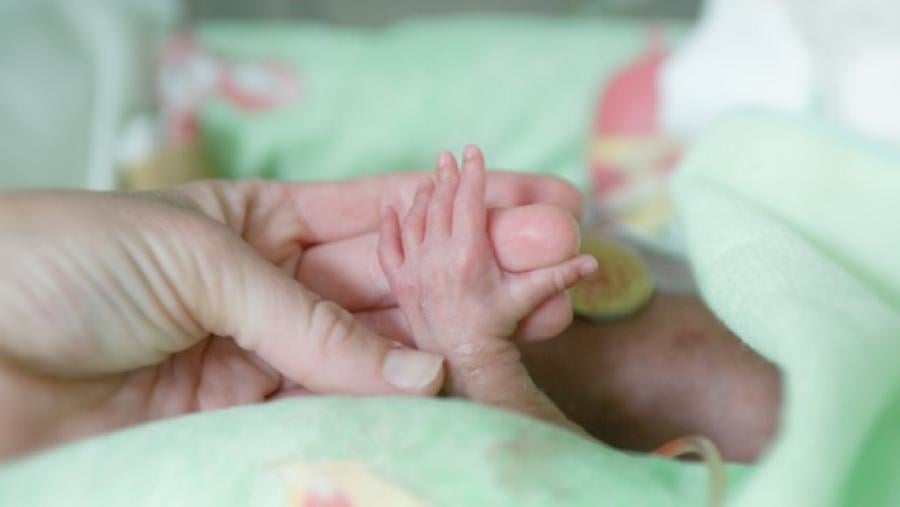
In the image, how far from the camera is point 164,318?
15.2 inches

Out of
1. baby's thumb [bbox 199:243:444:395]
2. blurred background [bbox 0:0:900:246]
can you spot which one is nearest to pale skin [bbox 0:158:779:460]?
baby's thumb [bbox 199:243:444:395]

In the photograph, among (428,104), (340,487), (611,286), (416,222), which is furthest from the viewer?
(428,104)

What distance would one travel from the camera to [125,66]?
92 centimetres

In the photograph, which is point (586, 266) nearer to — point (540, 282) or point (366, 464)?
point (540, 282)

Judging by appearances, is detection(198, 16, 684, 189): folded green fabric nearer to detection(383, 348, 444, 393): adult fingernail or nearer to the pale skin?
the pale skin

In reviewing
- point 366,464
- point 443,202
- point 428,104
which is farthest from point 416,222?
point 428,104

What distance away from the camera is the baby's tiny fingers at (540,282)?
425 millimetres

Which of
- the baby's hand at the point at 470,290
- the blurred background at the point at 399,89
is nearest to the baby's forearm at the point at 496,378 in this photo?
the baby's hand at the point at 470,290

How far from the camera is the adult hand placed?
1.15 feet

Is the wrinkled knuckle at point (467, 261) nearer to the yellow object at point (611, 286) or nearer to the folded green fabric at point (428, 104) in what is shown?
the yellow object at point (611, 286)

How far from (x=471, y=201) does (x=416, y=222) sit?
0.03 m

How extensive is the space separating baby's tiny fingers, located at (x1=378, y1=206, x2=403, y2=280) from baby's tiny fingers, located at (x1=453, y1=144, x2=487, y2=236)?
0.11 feet

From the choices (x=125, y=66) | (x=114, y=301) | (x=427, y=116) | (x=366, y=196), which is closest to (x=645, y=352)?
(x=366, y=196)

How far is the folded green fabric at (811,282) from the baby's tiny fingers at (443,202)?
0.38ft
